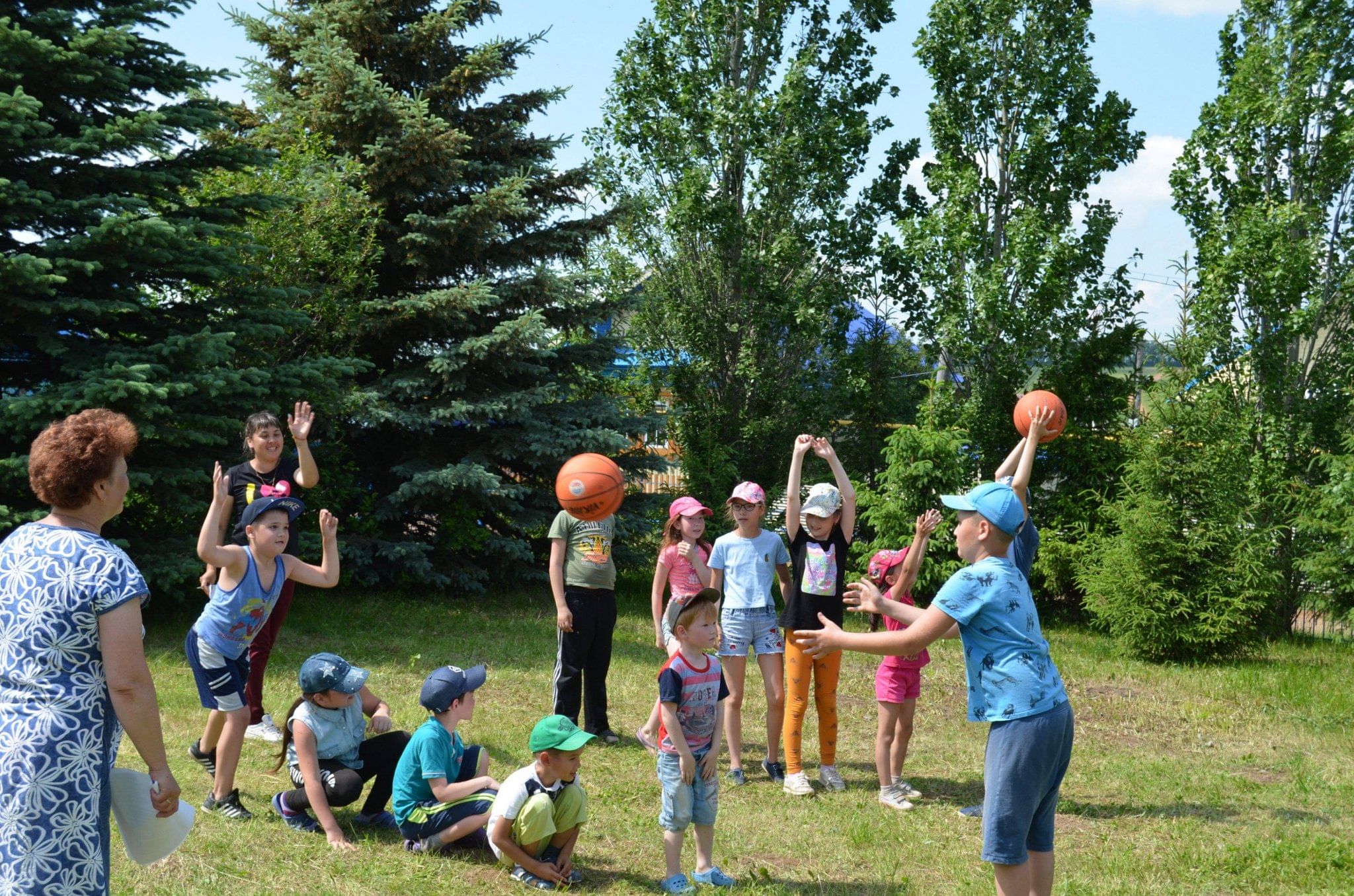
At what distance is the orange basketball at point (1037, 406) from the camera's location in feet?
20.3

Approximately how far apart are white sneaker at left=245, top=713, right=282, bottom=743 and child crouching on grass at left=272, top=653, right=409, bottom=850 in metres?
1.32

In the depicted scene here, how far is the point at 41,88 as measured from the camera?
401 inches

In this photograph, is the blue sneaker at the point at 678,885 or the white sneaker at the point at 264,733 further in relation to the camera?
the white sneaker at the point at 264,733

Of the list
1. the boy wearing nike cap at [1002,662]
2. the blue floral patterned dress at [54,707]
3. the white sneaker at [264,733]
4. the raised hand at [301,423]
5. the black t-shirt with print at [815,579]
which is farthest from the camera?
the white sneaker at [264,733]

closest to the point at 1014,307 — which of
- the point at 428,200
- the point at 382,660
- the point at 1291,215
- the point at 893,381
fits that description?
the point at 893,381

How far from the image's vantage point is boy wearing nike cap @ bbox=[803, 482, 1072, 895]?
404 centimetres

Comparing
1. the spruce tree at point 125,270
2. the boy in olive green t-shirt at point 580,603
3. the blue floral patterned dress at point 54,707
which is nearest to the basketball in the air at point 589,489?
the boy in olive green t-shirt at point 580,603

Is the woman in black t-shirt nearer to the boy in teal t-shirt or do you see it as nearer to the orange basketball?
the boy in teal t-shirt

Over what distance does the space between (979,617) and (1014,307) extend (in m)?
12.4

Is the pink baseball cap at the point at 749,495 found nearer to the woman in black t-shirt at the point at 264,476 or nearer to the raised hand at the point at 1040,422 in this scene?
the raised hand at the point at 1040,422

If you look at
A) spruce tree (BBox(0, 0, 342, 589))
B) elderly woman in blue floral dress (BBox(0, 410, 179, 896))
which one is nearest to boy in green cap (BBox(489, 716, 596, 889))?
elderly woman in blue floral dress (BBox(0, 410, 179, 896))

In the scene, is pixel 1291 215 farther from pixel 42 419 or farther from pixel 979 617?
pixel 42 419

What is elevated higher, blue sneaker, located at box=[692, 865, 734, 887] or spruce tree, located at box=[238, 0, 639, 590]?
spruce tree, located at box=[238, 0, 639, 590]

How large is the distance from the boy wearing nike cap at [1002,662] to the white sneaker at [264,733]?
4.57 m
